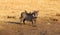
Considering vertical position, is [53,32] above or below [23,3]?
below

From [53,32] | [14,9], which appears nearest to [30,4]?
[14,9]

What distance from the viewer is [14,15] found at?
11312 millimetres

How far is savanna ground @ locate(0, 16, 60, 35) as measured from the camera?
27.1ft

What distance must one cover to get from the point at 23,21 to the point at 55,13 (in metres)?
3.14

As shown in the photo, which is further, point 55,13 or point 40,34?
point 55,13

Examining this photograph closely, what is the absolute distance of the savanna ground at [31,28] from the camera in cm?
826

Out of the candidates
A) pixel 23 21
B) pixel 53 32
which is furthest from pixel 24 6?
pixel 53 32

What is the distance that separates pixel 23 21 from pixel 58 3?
16.8ft

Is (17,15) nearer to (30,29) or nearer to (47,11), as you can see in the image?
(47,11)

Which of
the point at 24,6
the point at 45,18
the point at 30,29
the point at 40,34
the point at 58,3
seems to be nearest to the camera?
the point at 40,34

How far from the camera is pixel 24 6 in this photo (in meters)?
13.3

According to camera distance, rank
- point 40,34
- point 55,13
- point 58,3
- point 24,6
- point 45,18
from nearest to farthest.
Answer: point 40,34, point 45,18, point 55,13, point 24,6, point 58,3

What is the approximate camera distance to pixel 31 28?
8.83 metres

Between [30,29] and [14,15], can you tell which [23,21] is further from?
[14,15]
